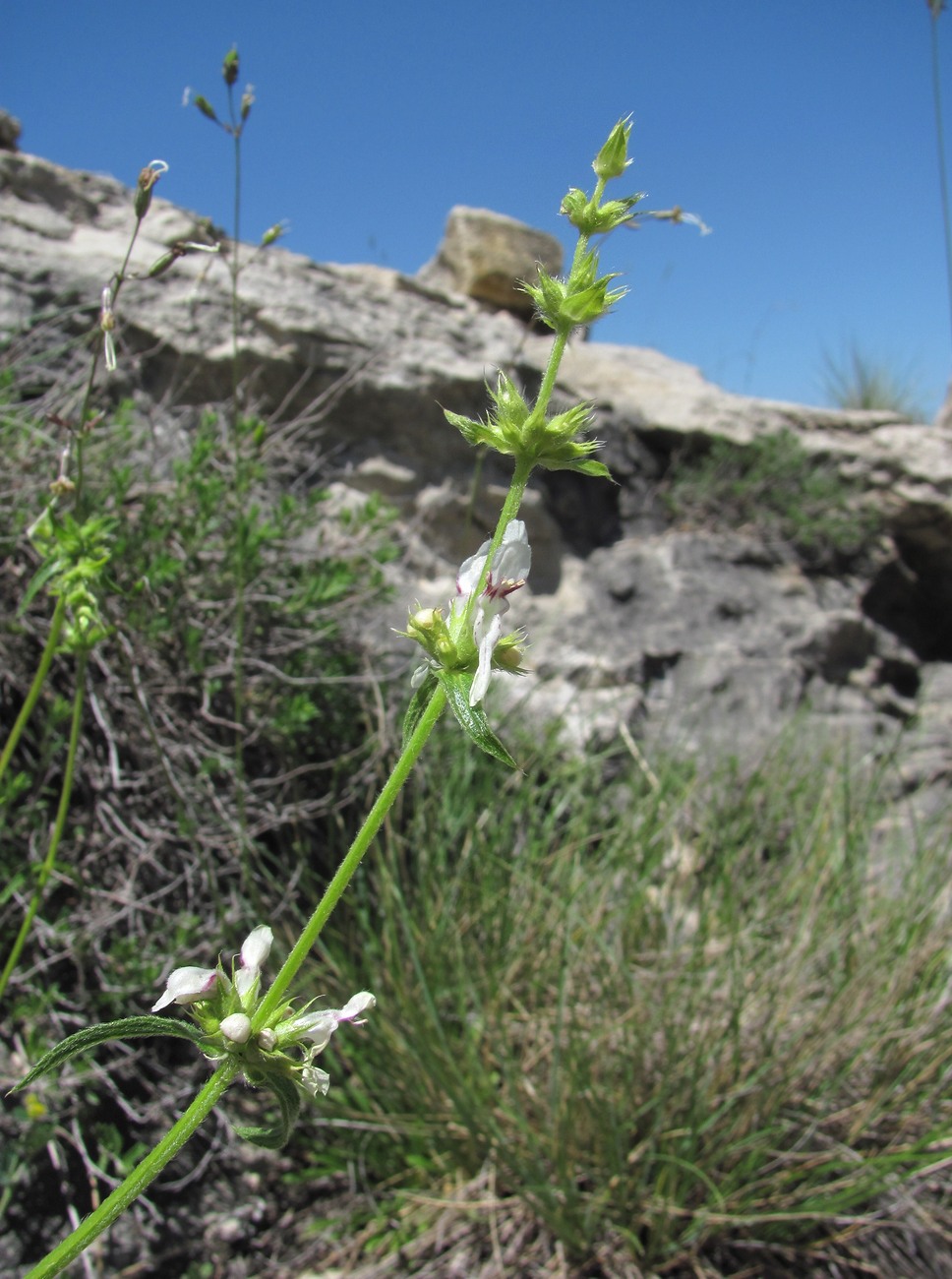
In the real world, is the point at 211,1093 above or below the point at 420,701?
below

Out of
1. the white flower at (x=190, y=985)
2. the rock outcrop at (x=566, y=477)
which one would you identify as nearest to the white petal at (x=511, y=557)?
the white flower at (x=190, y=985)

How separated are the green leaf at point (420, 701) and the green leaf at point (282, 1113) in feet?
0.92

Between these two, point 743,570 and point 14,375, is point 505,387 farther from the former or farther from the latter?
point 743,570

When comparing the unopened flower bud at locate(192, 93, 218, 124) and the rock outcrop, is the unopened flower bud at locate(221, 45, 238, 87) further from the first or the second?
the rock outcrop

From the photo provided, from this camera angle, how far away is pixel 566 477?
4.09 m

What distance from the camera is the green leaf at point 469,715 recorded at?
63 centimetres

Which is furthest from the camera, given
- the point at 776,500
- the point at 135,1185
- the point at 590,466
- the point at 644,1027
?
the point at 776,500

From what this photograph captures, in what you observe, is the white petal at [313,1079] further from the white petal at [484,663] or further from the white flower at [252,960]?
the white petal at [484,663]

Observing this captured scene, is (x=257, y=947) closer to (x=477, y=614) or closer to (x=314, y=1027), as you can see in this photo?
(x=314, y=1027)

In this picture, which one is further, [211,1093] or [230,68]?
[230,68]

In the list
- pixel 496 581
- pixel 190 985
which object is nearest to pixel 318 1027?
pixel 190 985

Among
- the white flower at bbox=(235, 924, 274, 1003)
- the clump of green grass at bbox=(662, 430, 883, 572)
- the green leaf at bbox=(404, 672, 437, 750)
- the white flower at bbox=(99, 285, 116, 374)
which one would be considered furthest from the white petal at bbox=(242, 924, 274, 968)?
the clump of green grass at bbox=(662, 430, 883, 572)

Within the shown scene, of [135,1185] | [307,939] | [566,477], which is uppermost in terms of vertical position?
[566,477]

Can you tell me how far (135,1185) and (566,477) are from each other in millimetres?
3685
